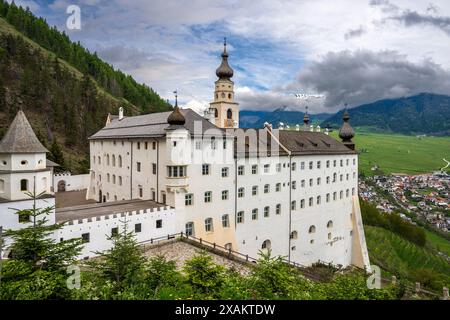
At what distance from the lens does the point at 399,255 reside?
197ft

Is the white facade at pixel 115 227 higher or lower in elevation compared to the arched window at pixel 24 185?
Answer: lower

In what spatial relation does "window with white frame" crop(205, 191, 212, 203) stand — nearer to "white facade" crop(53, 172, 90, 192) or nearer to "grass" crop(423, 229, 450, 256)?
"white facade" crop(53, 172, 90, 192)

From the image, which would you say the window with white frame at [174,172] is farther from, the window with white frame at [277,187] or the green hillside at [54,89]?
the green hillside at [54,89]

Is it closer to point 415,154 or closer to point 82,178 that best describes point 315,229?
point 82,178

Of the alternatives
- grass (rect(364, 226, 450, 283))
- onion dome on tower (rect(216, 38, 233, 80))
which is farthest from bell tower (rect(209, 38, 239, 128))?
grass (rect(364, 226, 450, 283))

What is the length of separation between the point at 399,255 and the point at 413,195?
5326cm

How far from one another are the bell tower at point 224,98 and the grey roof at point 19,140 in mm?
22014

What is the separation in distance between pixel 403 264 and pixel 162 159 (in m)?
46.9

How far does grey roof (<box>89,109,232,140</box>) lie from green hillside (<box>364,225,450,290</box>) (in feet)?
128

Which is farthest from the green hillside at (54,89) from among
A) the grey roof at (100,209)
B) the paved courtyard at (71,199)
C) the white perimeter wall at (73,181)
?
the grey roof at (100,209)

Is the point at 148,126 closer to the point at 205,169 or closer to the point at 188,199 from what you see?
the point at 205,169

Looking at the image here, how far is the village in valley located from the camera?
92.4 m

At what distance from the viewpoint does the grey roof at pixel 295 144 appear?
34781mm

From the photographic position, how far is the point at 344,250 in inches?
1822
